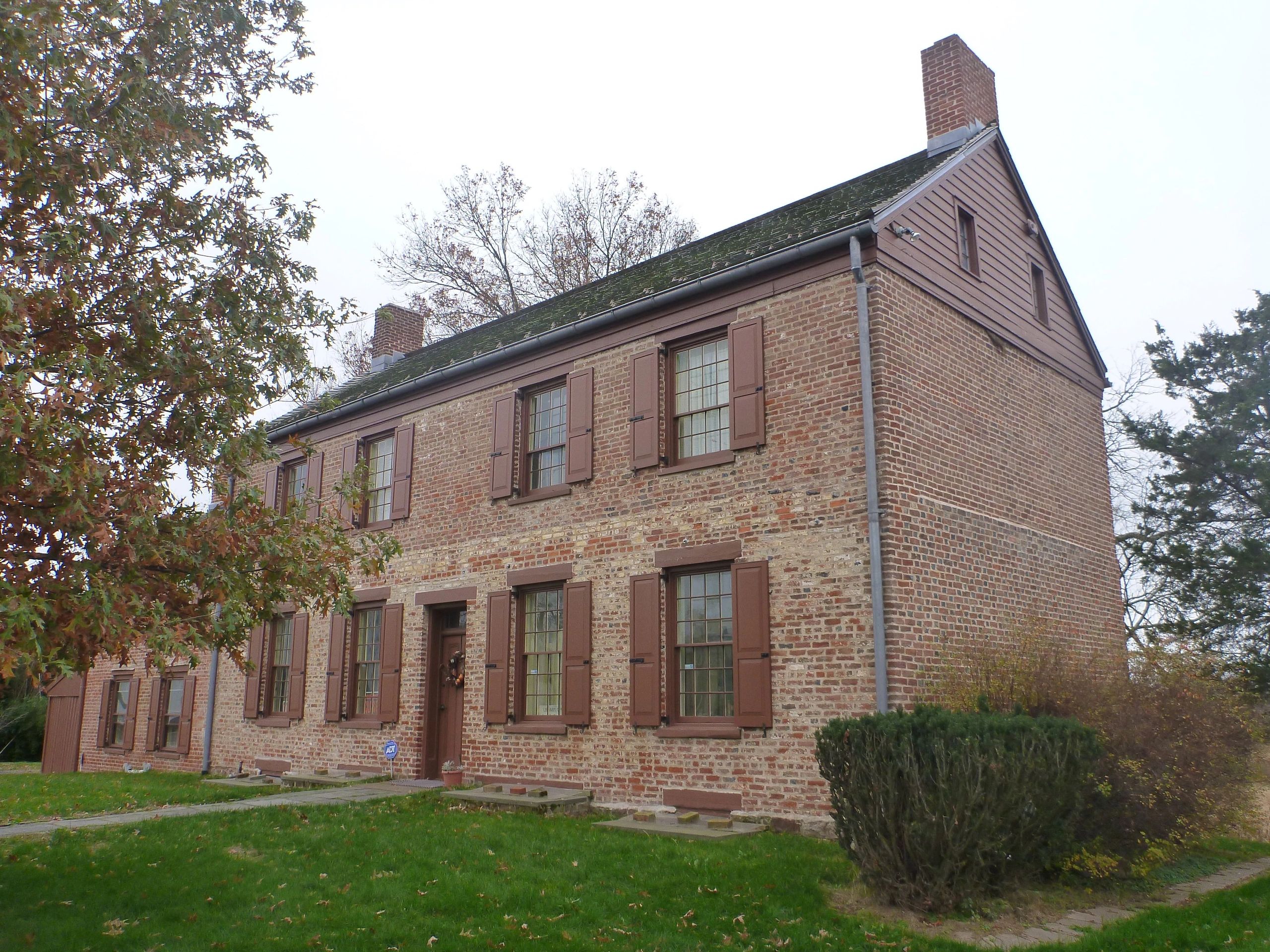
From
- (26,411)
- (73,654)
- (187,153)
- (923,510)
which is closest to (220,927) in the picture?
(73,654)

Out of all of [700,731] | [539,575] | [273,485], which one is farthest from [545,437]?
[273,485]

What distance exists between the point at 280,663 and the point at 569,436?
7834mm

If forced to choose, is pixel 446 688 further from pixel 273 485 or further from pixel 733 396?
pixel 733 396

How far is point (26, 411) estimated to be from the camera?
18.3ft

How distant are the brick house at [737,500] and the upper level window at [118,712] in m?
6.26

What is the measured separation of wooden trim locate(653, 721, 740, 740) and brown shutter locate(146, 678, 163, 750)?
1302 centimetres

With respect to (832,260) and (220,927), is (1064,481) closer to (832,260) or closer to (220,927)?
(832,260)

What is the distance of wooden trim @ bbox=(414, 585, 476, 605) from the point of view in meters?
14.1

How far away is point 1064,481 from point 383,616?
33.2 feet

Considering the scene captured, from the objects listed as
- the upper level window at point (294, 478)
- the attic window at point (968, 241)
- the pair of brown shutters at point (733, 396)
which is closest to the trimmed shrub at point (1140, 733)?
the pair of brown shutters at point (733, 396)

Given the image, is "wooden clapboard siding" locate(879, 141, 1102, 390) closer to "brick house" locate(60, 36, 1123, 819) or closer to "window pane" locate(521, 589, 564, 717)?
"brick house" locate(60, 36, 1123, 819)

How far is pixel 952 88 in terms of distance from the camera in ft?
46.5

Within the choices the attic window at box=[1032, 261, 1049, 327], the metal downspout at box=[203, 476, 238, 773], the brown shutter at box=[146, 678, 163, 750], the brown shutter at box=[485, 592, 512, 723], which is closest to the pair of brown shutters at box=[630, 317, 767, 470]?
the brown shutter at box=[485, 592, 512, 723]

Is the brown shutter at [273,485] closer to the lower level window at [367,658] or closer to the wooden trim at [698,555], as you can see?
the lower level window at [367,658]
